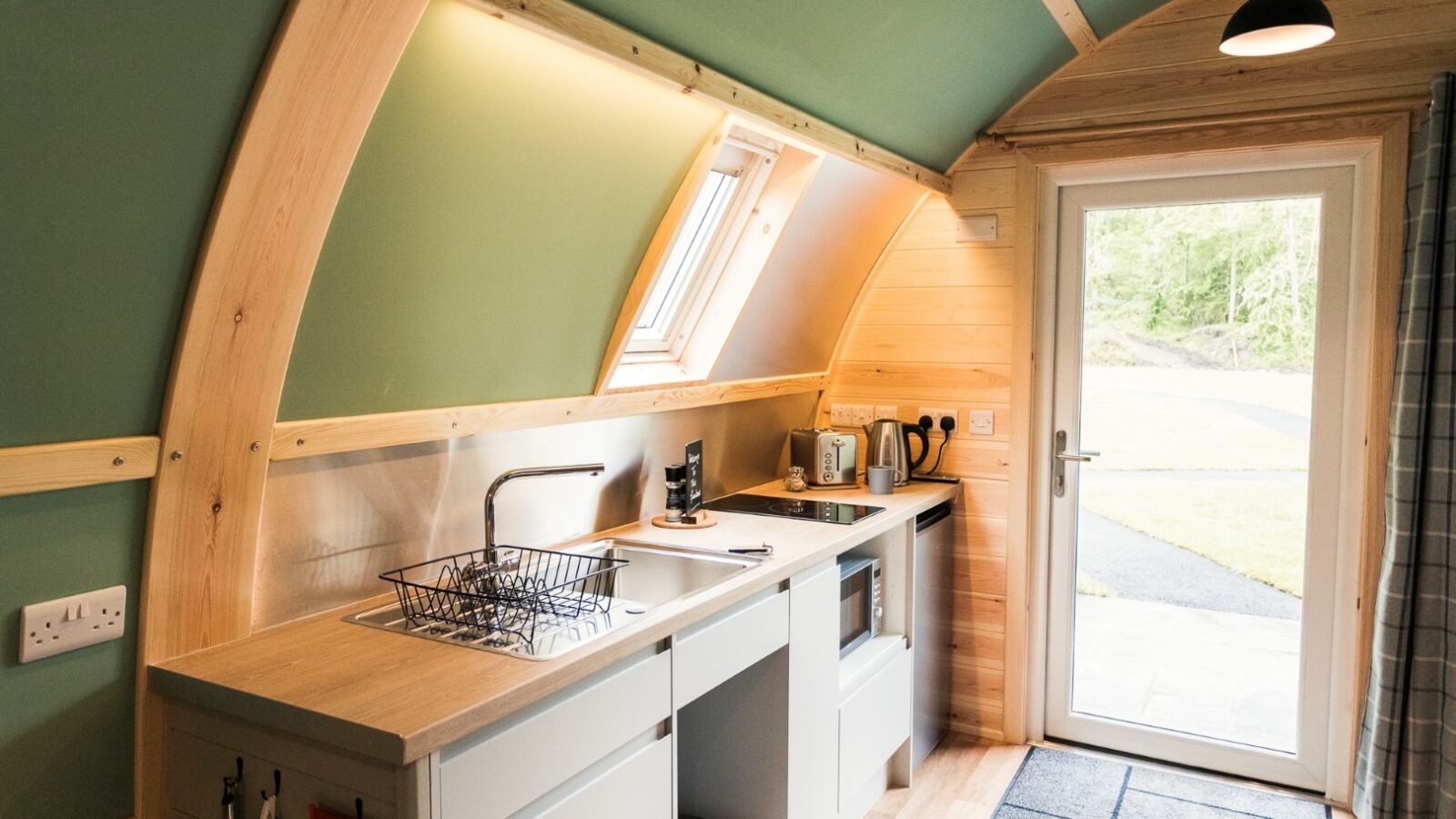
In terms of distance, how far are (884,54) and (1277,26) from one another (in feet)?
2.92

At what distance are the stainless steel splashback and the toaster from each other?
17.7 inches

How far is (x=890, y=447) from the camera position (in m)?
3.65

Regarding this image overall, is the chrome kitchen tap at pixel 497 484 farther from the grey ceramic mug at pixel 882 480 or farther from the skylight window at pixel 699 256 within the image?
the grey ceramic mug at pixel 882 480

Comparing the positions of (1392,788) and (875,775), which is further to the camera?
(875,775)

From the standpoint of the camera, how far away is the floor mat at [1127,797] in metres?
3.17

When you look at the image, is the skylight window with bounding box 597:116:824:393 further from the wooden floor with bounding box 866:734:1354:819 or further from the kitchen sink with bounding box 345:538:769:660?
the wooden floor with bounding box 866:734:1354:819

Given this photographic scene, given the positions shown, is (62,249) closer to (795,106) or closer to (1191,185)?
(795,106)

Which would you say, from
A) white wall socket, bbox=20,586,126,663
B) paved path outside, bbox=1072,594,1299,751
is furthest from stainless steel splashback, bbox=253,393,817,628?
paved path outside, bbox=1072,594,1299,751

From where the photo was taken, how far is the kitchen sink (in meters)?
1.89

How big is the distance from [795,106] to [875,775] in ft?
6.59

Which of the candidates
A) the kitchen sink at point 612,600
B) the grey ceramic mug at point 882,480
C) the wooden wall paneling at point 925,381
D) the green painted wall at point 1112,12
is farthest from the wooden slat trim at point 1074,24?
the kitchen sink at point 612,600

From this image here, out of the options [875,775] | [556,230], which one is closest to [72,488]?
[556,230]

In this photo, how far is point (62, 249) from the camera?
1.43m

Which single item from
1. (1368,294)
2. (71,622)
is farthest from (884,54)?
(71,622)
